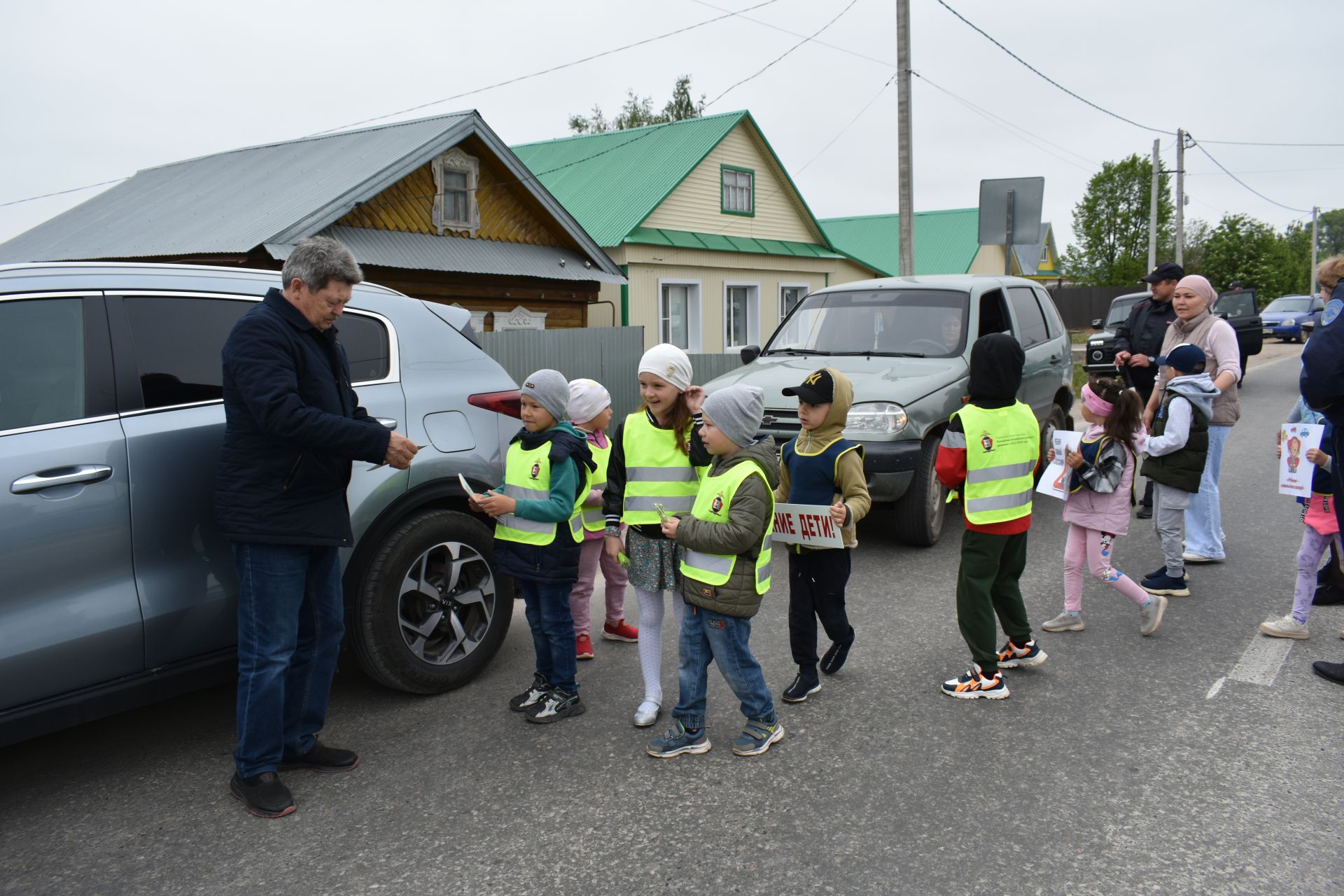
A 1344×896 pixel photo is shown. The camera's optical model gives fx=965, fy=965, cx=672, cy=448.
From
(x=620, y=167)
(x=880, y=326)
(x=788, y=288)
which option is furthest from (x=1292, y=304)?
(x=880, y=326)

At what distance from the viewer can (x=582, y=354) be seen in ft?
40.2

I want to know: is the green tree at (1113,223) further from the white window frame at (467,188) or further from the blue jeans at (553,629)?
the blue jeans at (553,629)

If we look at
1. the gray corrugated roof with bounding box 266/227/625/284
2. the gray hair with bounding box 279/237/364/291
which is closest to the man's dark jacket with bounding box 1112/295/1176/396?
the gray hair with bounding box 279/237/364/291

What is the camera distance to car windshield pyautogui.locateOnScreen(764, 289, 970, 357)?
758 centimetres

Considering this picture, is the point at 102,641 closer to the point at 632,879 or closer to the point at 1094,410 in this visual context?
the point at 632,879

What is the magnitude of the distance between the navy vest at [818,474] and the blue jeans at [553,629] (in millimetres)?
1076

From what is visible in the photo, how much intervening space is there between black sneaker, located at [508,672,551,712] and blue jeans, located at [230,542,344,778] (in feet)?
3.05

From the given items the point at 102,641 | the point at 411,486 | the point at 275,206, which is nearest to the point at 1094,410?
the point at 411,486

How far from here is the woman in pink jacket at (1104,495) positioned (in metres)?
4.90

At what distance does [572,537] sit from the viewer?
161 inches

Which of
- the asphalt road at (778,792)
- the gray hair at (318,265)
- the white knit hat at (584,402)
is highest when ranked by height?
the gray hair at (318,265)

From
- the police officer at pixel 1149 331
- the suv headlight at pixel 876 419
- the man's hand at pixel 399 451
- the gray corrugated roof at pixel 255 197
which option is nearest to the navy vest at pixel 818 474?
the man's hand at pixel 399 451

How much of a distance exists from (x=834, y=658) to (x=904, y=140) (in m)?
12.2

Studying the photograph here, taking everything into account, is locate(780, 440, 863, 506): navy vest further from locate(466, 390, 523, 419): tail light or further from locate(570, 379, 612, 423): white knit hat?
locate(466, 390, 523, 419): tail light
